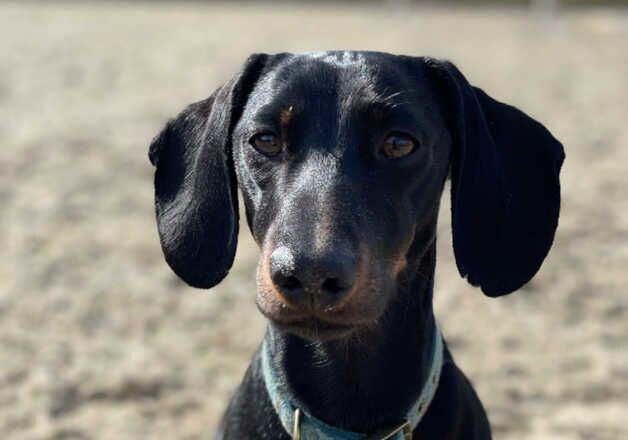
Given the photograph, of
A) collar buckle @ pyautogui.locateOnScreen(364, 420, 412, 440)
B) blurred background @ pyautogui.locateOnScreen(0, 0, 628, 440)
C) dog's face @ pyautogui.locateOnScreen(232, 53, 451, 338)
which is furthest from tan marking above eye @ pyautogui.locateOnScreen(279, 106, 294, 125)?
blurred background @ pyautogui.locateOnScreen(0, 0, 628, 440)

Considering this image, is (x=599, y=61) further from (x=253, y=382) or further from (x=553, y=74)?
(x=253, y=382)

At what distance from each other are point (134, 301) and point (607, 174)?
13.5 ft

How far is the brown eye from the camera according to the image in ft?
9.77

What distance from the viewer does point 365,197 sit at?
9.42ft

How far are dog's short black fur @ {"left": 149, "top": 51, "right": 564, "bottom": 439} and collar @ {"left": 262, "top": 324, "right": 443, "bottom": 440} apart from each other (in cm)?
3

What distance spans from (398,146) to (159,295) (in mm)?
3344

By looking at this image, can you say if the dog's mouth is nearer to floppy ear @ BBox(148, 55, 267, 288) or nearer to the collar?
the collar

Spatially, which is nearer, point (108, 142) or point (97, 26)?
point (108, 142)

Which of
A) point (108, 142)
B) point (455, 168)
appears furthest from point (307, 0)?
point (455, 168)

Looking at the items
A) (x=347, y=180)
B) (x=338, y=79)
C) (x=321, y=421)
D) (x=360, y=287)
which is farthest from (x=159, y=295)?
(x=360, y=287)

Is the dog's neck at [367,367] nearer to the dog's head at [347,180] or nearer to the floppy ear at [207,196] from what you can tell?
the dog's head at [347,180]

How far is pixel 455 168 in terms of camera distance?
10.6 ft

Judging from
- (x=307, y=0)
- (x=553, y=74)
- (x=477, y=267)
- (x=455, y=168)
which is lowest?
(x=307, y=0)

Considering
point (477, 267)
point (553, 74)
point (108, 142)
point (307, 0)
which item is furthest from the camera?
point (307, 0)
